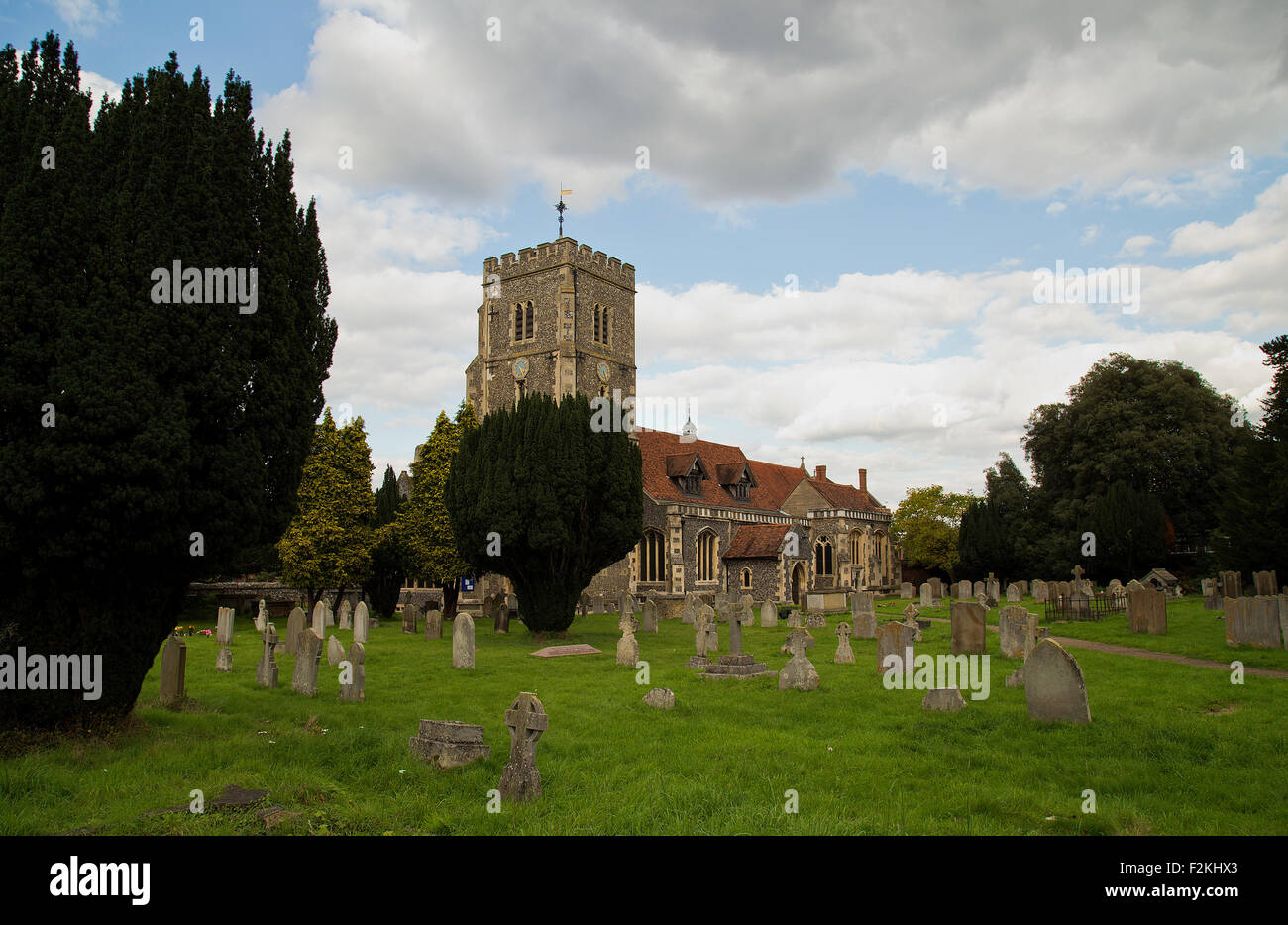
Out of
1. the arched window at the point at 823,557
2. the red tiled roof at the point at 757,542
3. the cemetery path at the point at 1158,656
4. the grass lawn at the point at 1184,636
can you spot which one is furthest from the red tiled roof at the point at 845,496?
the cemetery path at the point at 1158,656

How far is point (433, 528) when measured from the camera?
28.5 metres

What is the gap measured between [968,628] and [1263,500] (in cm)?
1606

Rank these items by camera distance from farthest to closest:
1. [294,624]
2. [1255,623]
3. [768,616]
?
1. [768,616]
2. [294,624]
3. [1255,623]

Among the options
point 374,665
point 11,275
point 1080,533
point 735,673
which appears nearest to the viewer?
point 11,275

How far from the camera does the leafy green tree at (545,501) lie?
20078 mm

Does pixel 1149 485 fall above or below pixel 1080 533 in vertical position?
above

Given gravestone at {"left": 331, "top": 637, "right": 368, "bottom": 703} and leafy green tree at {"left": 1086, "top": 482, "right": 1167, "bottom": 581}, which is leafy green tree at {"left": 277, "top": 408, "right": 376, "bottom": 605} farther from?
leafy green tree at {"left": 1086, "top": 482, "right": 1167, "bottom": 581}

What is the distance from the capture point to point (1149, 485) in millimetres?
41250

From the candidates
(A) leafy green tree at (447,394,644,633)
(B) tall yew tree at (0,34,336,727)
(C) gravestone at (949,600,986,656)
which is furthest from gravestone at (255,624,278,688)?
(C) gravestone at (949,600,986,656)

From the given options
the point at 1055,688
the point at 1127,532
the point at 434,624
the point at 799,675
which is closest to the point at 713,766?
the point at 1055,688

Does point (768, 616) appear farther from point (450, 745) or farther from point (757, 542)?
point (450, 745)
